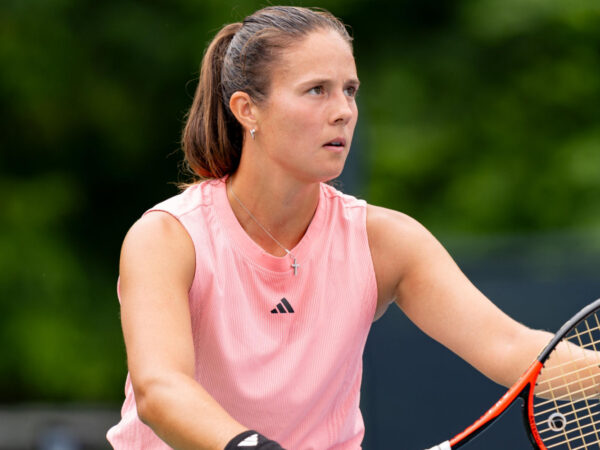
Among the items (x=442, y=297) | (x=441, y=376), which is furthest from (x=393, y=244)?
(x=441, y=376)

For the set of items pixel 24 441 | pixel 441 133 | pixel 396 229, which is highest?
pixel 441 133

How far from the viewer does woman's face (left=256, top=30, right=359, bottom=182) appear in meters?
2.47

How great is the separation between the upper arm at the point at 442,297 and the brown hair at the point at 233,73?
0.41 m

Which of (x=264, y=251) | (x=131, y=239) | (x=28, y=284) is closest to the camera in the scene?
(x=131, y=239)

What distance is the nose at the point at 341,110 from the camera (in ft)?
8.09

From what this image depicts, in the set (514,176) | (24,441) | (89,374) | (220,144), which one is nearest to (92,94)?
(89,374)

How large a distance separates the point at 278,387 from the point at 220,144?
0.61 meters

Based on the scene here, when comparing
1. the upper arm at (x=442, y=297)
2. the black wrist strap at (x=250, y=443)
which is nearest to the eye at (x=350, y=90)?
the upper arm at (x=442, y=297)

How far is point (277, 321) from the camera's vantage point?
2.61 metres

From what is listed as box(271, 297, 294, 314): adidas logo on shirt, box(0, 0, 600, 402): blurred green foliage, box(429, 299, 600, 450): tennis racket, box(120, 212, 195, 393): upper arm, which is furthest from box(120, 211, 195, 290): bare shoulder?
box(0, 0, 600, 402): blurred green foliage

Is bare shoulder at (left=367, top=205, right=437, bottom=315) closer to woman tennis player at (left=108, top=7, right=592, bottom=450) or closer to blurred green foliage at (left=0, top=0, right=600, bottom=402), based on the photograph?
woman tennis player at (left=108, top=7, right=592, bottom=450)

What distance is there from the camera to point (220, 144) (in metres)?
2.70

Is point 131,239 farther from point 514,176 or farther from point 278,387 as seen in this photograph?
point 514,176

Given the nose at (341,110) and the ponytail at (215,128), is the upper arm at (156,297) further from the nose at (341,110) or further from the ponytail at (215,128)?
the nose at (341,110)
